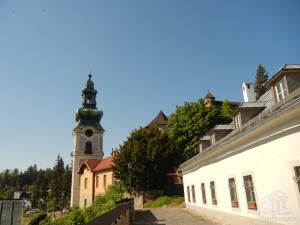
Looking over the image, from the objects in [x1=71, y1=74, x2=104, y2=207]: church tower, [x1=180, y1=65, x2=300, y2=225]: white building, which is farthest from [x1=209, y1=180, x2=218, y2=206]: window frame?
[x1=71, y1=74, x2=104, y2=207]: church tower

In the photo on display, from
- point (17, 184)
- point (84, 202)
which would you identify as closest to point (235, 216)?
point (84, 202)

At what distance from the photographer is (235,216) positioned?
13.2m

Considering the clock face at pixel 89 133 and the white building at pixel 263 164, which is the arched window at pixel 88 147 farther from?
the white building at pixel 263 164

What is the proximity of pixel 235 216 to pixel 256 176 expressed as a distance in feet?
11.1

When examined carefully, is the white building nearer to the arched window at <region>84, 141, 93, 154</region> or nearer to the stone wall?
the stone wall

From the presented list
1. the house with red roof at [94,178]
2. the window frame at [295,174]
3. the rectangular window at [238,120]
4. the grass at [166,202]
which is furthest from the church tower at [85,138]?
the window frame at [295,174]

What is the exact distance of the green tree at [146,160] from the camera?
31.8 metres

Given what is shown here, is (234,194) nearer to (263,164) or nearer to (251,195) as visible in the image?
(251,195)

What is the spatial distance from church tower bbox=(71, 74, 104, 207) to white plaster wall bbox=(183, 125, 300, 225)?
142 ft

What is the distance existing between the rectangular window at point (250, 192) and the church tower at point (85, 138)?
4707 cm

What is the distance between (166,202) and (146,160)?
5216 millimetres

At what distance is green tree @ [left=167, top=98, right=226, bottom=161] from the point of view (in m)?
32.8

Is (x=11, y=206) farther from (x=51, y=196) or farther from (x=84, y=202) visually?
(x=51, y=196)

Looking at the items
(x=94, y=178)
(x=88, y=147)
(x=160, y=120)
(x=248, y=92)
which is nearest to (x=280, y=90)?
(x=248, y=92)
